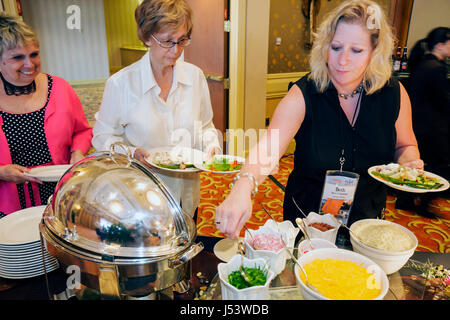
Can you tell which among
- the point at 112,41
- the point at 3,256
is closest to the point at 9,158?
the point at 3,256

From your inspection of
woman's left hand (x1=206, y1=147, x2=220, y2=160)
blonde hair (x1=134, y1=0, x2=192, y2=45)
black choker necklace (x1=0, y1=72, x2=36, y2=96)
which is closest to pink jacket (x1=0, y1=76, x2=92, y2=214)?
black choker necklace (x1=0, y1=72, x2=36, y2=96)

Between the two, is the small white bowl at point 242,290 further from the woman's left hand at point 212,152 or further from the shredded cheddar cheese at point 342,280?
the woman's left hand at point 212,152

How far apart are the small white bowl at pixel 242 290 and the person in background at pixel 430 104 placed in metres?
3.51

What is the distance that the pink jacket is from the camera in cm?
190

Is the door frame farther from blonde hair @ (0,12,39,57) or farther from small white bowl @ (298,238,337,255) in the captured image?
small white bowl @ (298,238,337,255)

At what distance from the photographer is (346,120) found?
1637 mm

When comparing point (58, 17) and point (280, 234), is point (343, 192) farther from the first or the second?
point (58, 17)

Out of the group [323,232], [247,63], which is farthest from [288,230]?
[247,63]

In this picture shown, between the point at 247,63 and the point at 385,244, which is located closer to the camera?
the point at 385,244

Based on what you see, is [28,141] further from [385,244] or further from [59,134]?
[385,244]

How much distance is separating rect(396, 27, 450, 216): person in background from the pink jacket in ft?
11.3

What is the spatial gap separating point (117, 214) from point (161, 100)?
3.88 feet

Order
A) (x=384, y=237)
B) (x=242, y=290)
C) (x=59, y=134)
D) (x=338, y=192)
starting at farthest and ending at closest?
(x=59, y=134)
(x=338, y=192)
(x=384, y=237)
(x=242, y=290)

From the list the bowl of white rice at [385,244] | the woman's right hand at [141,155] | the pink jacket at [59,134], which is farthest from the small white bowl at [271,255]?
the pink jacket at [59,134]
